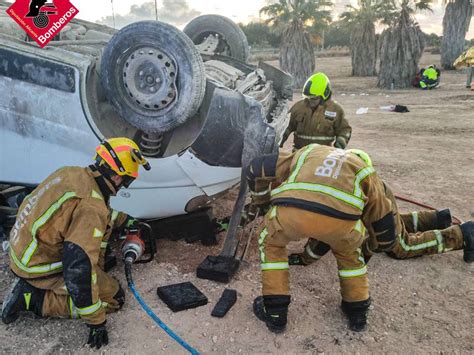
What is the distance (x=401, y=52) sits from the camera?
1661 centimetres

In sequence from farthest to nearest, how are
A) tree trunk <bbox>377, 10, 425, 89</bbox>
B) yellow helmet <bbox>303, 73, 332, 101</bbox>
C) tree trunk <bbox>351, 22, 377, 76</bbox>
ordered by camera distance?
tree trunk <bbox>351, 22, 377, 76</bbox> < tree trunk <bbox>377, 10, 425, 89</bbox> < yellow helmet <bbox>303, 73, 332, 101</bbox>

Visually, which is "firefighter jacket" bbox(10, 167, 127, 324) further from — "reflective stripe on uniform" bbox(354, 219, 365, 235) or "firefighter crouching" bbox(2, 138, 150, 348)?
"reflective stripe on uniform" bbox(354, 219, 365, 235)

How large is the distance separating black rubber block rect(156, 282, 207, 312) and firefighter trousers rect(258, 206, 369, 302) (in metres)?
0.54

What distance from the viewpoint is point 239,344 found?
9.62 ft

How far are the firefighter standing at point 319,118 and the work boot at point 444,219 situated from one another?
57.7 inches

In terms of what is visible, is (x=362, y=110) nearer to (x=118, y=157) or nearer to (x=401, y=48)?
(x=401, y=48)

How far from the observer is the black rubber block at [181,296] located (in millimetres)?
3266

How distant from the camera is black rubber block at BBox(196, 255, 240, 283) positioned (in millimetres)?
3613

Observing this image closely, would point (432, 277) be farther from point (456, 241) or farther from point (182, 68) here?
point (182, 68)

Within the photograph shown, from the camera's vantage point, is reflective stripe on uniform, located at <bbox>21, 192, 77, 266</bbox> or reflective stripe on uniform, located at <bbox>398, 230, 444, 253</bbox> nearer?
reflective stripe on uniform, located at <bbox>21, 192, 77, 266</bbox>

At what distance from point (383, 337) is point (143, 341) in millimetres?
1530

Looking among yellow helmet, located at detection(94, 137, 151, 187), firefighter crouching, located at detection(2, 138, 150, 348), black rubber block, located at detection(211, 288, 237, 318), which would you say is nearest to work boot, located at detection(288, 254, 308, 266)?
black rubber block, located at detection(211, 288, 237, 318)

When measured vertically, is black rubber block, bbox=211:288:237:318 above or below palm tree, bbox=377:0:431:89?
below

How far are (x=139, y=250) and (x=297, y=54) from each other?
16026 mm
